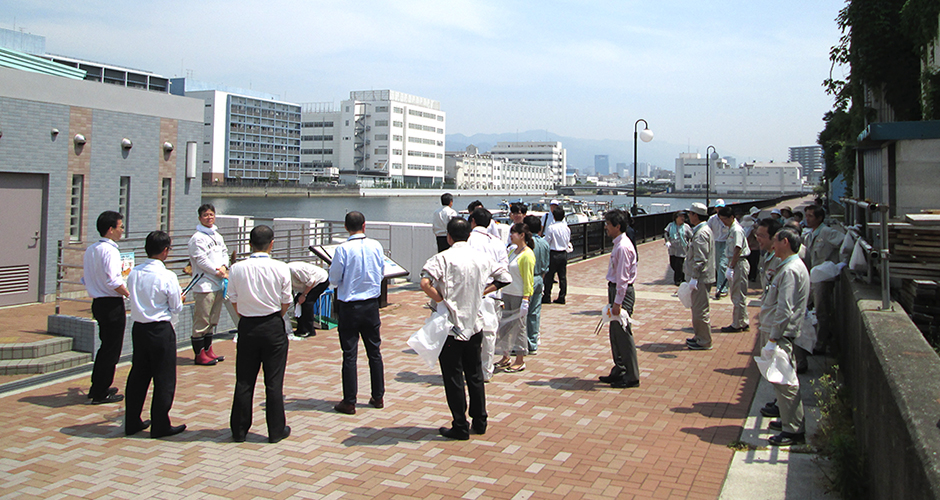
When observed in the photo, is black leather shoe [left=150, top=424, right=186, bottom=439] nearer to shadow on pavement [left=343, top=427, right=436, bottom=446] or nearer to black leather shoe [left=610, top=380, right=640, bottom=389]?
shadow on pavement [left=343, top=427, right=436, bottom=446]

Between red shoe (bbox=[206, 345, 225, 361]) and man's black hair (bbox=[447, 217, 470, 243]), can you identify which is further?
red shoe (bbox=[206, 345, 225, 361])

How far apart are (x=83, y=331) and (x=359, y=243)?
159 inches

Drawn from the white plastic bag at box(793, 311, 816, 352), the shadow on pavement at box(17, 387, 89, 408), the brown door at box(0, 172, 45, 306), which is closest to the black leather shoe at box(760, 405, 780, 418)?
the white plastic bag at box(793, 311, 816, 352)

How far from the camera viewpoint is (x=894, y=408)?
11.3 ft

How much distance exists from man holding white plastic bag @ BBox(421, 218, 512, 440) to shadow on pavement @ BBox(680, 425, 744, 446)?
1850mm

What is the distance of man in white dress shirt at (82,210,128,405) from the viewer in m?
6.43

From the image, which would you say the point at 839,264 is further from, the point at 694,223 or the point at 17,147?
the point at 17,147

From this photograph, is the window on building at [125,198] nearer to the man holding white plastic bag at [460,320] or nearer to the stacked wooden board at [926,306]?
the man holding white plastic bag at [460,320]

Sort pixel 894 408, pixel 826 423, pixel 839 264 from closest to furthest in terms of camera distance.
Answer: pixel 894 408
pixel 826 423
pixel 839 264

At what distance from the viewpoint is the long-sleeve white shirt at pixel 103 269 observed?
21.0 feet

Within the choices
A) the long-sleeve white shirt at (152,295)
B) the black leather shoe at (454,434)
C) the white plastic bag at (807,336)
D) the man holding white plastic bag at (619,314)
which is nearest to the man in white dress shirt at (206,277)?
the long-sleeve white shirt at (152,295)

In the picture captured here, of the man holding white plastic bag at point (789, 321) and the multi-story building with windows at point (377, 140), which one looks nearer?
the man holding white plastic bag at point (789, 321)

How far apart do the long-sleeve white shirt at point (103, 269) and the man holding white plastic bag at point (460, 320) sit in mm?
3073

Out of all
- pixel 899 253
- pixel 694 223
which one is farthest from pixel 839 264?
pixel 694 223
